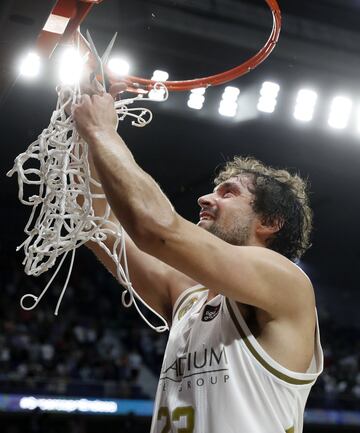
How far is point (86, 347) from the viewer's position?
949cm

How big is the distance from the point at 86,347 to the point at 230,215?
24.3 ft

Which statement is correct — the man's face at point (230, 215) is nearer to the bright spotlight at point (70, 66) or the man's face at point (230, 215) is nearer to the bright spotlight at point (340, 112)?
the bright spotlight at point (70, 66)

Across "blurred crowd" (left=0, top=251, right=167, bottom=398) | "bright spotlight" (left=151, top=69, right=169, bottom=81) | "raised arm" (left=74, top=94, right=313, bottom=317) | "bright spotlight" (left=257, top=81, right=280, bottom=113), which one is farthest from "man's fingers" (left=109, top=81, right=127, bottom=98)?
"blurred crowd" (left=0, top=251, right=167, bottom=398)

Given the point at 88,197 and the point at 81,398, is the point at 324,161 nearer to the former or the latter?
the point at 81,398

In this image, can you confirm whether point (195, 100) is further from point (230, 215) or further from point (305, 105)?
point (230, 215)

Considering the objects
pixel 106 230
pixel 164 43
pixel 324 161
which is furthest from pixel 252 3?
pixel 106 230

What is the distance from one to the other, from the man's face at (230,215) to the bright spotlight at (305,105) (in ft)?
18.6

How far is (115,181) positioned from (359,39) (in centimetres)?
581

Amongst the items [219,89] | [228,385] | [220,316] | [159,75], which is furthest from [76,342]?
[228,385]

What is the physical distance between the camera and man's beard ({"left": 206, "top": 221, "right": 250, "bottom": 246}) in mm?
2326

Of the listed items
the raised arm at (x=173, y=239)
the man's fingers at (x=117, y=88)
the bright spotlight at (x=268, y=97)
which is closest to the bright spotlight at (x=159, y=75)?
the bright spotlight at (x=268, y=97)

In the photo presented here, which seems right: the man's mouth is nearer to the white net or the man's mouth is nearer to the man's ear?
the man's ear

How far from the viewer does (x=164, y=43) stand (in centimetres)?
693

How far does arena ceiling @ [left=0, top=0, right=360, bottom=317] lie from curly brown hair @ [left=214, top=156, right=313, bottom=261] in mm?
2945
